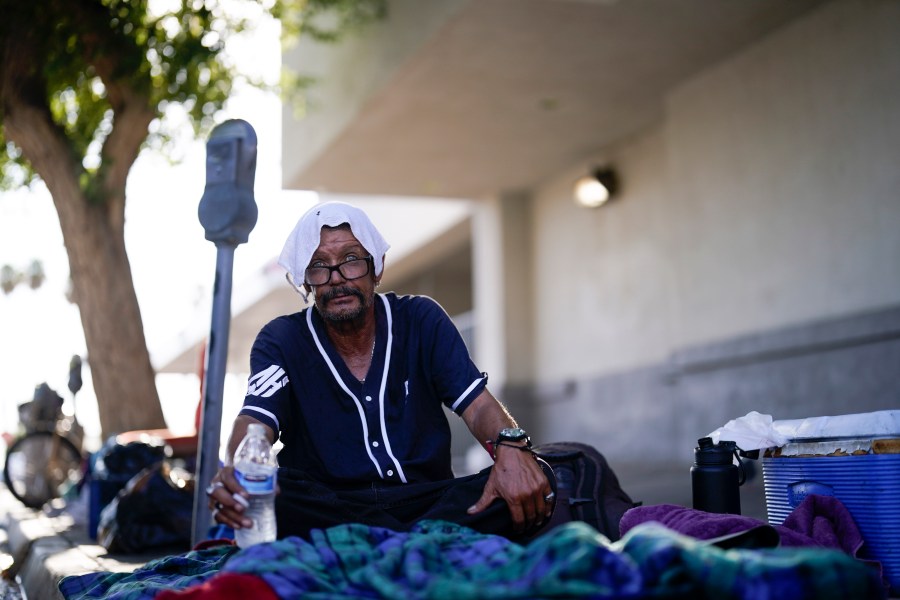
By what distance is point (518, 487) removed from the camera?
11.8ft

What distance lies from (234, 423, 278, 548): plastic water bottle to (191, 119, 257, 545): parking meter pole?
203cm

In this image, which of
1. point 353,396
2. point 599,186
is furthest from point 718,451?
point 599,186

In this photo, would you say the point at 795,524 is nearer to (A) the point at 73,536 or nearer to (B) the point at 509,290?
(A) the point at 73,536

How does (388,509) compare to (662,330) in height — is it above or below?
below

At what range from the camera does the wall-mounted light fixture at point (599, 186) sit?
1227cm

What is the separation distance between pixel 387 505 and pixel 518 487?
0.53 metres

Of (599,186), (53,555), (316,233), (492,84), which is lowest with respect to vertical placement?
(53,555)

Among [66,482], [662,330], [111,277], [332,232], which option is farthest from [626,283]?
[332,232]

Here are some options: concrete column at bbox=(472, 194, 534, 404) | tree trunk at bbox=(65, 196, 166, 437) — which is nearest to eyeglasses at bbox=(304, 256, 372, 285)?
tree trunk at bbox=(65, 196, 166, 437)

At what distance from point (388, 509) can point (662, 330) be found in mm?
8083

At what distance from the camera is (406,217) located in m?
17.9

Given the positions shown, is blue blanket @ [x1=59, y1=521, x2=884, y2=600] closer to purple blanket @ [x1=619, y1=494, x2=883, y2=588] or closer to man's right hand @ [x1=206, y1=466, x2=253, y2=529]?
man's right hand @ [x1=206, y1=466, x2=253, y2=529]

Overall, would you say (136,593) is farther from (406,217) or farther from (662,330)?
(406,217)

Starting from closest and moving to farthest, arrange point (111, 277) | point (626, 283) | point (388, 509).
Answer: point (388, 509)
point (111, 277)
point (626, 283)
